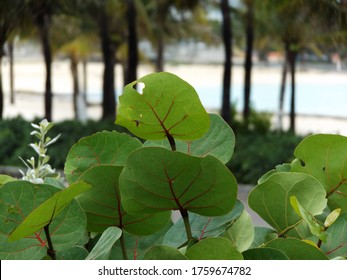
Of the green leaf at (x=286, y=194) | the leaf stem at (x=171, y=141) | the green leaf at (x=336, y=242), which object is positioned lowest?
the green leaf at (x=336, y=242)

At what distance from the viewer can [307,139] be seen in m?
1.01

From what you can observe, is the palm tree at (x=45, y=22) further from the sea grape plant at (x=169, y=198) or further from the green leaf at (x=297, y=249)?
the green leaf at (x=297, y=249)

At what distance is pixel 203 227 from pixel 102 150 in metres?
0.18

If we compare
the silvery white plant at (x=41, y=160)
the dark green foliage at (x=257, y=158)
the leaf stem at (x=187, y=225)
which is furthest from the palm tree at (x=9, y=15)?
the leaf stem at (x=187, y=225)

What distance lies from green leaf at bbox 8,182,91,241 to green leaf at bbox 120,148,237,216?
0.21 ft

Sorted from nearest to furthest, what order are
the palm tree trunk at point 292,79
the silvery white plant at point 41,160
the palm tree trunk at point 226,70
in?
the silvery white plant at point 41,160 < the palm tree trunk at point 226,70 < the palm tree trunk at point 292,79

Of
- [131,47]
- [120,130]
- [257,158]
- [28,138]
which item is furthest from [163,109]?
[131,47]

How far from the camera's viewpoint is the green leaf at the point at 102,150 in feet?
3.42

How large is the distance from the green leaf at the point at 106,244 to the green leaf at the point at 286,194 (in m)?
0.19

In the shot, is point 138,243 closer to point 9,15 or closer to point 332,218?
point 332,218

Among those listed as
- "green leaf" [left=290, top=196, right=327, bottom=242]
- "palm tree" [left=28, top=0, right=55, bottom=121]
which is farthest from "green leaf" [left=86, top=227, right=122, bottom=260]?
"palm tree" [left=28, top=0, right=55, bottom=121]

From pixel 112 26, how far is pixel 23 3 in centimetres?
1718

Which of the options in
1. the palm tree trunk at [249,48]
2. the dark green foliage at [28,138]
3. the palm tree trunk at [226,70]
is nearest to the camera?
the dark green foliage at [28,138]

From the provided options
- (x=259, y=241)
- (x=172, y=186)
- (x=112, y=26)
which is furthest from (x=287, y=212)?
(x=112, y=26)
